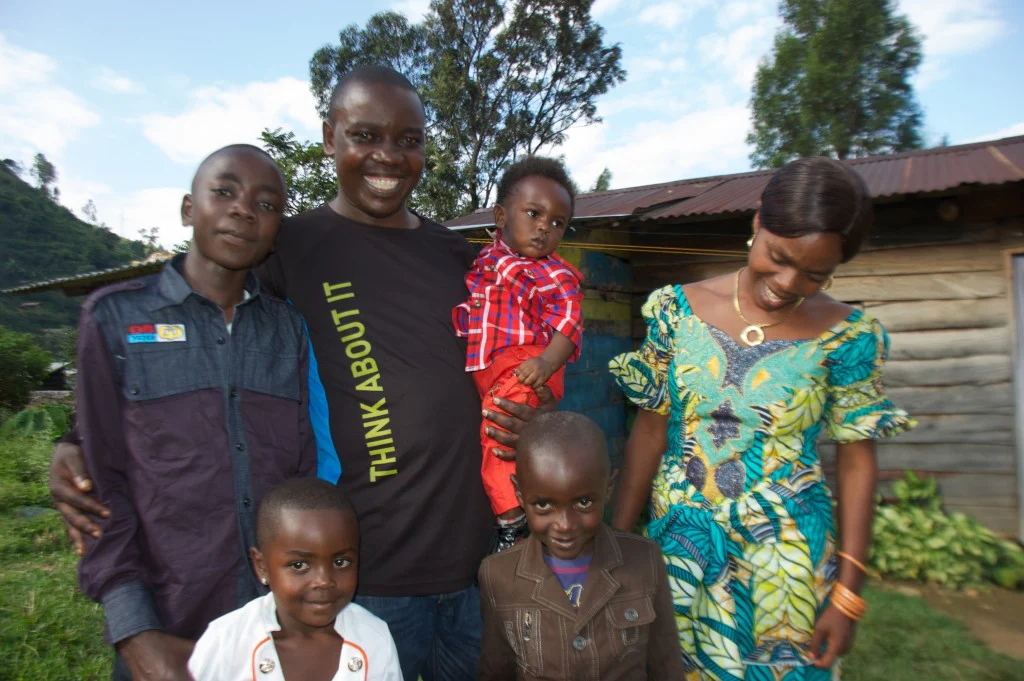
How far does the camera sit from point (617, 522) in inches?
74.0

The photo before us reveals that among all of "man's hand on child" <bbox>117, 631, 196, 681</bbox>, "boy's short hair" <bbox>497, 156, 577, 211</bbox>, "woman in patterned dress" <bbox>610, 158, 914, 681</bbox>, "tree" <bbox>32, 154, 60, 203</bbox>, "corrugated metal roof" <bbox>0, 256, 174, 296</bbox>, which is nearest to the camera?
"man's hand on child" <bbox>117, 631, 196, 681</bbox>

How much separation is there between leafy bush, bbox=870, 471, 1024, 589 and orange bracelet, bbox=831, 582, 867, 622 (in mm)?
3855

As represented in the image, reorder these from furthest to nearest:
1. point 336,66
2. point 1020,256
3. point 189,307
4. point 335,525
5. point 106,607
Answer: point 336,66, point 1020,256, point 189,307, point 335,525, point 106,607

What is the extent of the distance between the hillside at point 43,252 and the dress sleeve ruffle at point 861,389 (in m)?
32.8

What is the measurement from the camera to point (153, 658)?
4.40 ft

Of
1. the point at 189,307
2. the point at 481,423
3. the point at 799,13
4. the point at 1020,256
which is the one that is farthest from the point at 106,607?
the point at 799,13

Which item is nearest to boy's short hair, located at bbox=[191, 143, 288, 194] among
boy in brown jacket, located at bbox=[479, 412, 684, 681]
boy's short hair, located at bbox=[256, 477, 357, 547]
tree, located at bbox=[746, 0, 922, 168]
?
boy's short hair, located at bbox=[256, 477, 357, 547]

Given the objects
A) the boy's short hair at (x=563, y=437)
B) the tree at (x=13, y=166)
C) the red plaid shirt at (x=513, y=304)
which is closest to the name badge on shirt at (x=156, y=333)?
the red plaid shirt at (x=513, y=304)

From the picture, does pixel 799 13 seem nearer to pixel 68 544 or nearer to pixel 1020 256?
pixel 1020 256

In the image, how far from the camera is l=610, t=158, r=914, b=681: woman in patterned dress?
1604 millimetres

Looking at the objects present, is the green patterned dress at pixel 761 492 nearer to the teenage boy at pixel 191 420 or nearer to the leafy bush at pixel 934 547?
the teenage boy at pixel 191 420

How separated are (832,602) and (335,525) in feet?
3.93

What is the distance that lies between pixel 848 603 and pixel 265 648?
135 centimetres

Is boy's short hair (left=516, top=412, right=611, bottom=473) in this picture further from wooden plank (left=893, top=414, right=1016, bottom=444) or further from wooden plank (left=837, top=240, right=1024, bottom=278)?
wooden plank (left=893, top=414, right=1016, bottom=444)
